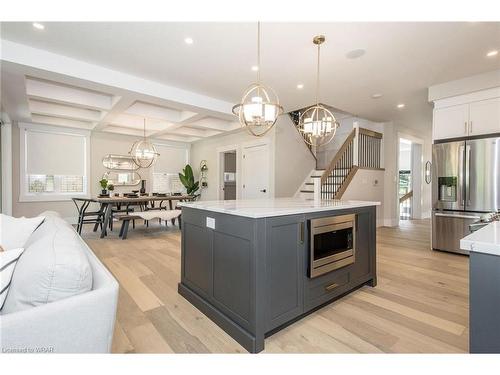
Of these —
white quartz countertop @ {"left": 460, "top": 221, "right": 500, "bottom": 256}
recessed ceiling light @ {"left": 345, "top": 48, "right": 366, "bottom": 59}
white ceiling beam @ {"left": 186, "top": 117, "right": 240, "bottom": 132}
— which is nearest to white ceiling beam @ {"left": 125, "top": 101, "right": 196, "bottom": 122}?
white ceiling beam @ {"left": 186, "top": 117, "right": 240, "bottom": 132}

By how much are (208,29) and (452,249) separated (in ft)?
15.6

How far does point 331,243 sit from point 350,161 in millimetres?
4298

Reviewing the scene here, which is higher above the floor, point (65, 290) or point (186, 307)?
point (65, 290)

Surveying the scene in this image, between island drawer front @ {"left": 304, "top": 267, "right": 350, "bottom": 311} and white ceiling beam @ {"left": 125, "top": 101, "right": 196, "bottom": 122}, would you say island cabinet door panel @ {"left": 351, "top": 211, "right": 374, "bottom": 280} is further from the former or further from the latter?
white ceiling beam @ {"left": 125, "top": 101, "right": 196, "bottom": 122}

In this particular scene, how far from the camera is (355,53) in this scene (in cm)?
310

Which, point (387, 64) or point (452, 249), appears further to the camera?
point (452, 249)

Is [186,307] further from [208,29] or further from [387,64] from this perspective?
[387,64]

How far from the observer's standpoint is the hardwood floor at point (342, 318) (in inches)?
66.3

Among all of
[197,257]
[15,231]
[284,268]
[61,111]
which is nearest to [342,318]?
[284,268]

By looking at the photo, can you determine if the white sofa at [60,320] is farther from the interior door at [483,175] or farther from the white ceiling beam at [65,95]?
the interior door at [483,175]

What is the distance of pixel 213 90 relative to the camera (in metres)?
4.41
